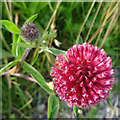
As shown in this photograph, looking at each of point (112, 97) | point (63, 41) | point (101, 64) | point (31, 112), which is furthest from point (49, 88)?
point (112, 97)

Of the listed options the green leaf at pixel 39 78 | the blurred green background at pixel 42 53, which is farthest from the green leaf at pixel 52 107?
the blurred green background at pixel 42 53

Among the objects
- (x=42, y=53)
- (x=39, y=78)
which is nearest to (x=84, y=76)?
(x=39, y=78)

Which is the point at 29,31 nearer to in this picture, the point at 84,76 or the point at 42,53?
the point at 84,76

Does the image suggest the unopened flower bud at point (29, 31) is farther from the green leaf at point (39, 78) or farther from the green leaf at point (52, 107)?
the green leaf at point (52, 107)

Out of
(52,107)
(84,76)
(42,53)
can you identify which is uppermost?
(42,53)

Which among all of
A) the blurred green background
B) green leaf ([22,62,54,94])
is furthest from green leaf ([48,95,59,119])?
the blurred green background

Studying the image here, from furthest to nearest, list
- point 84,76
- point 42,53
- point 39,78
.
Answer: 1. point 42,53
2. point 39,78
3. point 84,76

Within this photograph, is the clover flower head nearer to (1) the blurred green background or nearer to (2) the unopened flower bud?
(2) the unopened flower bud

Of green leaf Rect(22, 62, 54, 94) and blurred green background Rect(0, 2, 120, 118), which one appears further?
blurred green background Rect(0, 2, 120, 118)

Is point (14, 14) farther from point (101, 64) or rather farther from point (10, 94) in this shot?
point (101, 64)
